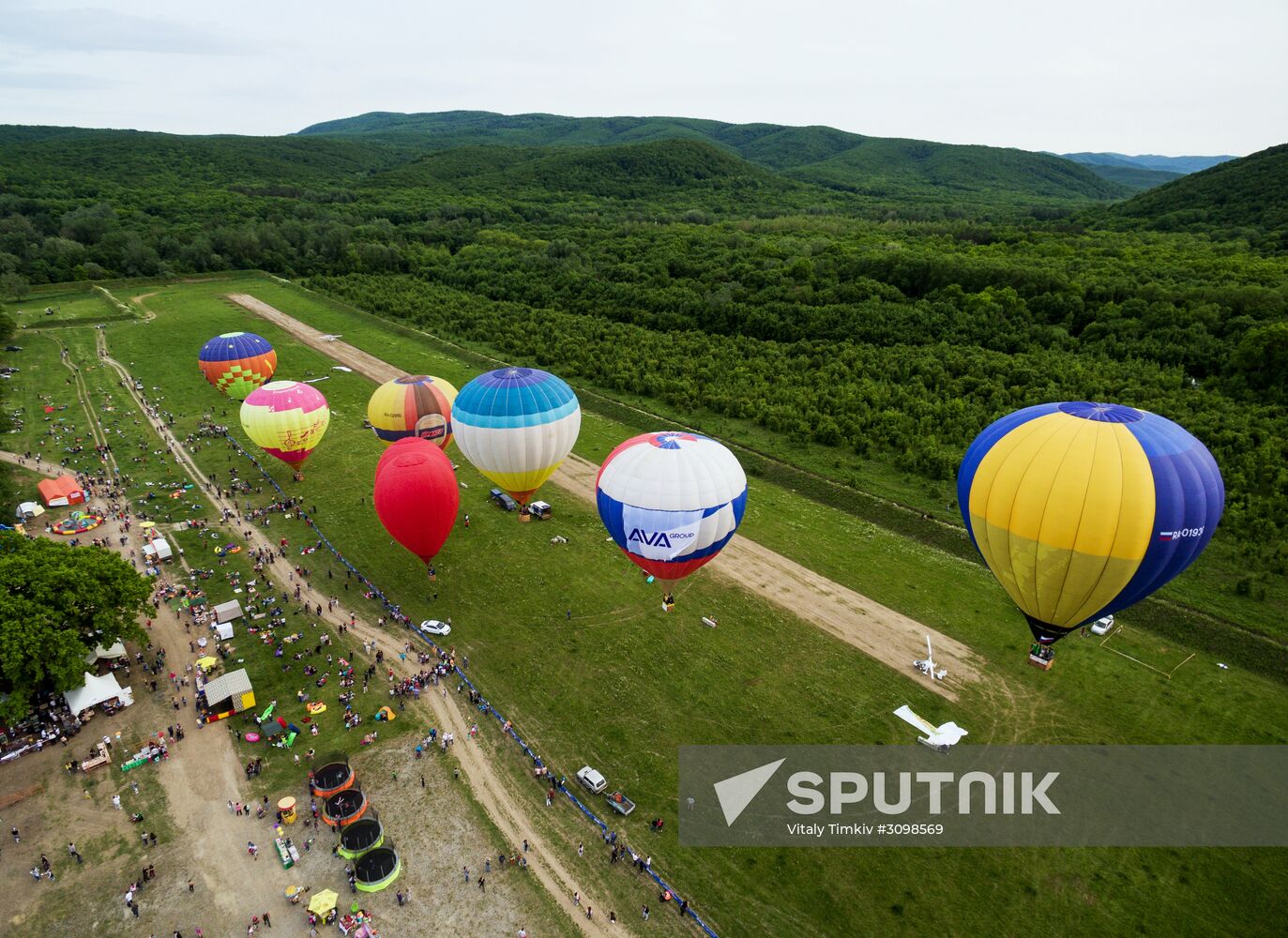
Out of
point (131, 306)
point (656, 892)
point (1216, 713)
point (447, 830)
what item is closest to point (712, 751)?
point (656, 892)

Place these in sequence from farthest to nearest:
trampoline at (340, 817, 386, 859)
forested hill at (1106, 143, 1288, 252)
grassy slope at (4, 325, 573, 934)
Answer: forested hill at (1106, 143, 1288, 252), grassy slope at (4, 325, 573, 934), trampoline at (340, 817, 386, 859)

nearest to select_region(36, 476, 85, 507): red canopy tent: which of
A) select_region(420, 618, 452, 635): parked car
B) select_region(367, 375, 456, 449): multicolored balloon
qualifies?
select_region(367, 375, 456, 449): multicolored balloon

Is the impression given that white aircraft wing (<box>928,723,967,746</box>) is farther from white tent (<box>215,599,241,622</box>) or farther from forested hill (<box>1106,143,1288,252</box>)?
forested hill (<box>1106,143,1288,252</box>)

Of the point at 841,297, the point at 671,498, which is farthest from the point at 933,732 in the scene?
the point at 841,297

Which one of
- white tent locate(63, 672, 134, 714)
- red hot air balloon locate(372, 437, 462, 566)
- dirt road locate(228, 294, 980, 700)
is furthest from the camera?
red hot air balloon locate(372, 437, 462, 566)

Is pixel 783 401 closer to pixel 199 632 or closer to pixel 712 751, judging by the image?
pixel 712 751

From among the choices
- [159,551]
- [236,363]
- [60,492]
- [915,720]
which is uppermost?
[236,363]

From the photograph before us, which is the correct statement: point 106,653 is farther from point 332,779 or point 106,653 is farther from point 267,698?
point 332,779
